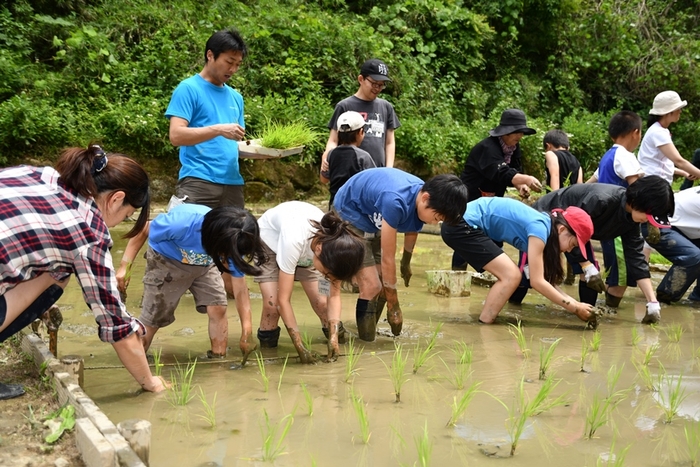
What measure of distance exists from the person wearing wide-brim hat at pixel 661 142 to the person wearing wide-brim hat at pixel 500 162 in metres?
1.03

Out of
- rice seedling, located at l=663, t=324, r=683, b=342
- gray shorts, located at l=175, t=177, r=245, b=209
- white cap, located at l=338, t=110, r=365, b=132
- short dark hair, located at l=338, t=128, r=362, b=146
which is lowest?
rice seedling, located at l=663, t=324, r=683, b=342

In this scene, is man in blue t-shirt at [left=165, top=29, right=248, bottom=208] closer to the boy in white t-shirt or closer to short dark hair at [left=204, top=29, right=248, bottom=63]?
short dark hair at [left=204, top=29, right=248, bottom=63]

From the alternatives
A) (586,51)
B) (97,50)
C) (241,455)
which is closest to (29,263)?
(241,455)

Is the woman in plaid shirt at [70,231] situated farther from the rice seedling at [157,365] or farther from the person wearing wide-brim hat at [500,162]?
the person wearing wide-brim hat at [500,162]

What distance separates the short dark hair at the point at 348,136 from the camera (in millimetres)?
5293

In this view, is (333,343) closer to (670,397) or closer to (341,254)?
(341,254)

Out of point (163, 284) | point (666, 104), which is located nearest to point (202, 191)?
point (163, 284)

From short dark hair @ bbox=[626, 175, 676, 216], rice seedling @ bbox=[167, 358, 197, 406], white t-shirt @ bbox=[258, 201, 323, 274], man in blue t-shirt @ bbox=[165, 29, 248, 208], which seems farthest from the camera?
Answer: short dark hair @ bbox=[626, 175, 676, 216]

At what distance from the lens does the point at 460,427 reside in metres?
3.16


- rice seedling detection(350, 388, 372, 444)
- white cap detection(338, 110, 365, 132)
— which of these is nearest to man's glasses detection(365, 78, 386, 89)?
white cap detection(338, 110, 365, 132)

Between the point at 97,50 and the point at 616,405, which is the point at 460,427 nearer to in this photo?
the point at 616,405

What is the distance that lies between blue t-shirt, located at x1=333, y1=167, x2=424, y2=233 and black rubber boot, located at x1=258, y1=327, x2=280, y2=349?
881 millimetres

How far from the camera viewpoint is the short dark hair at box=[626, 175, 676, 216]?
5121 millimetres

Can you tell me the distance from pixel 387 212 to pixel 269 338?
1008 millimetres
